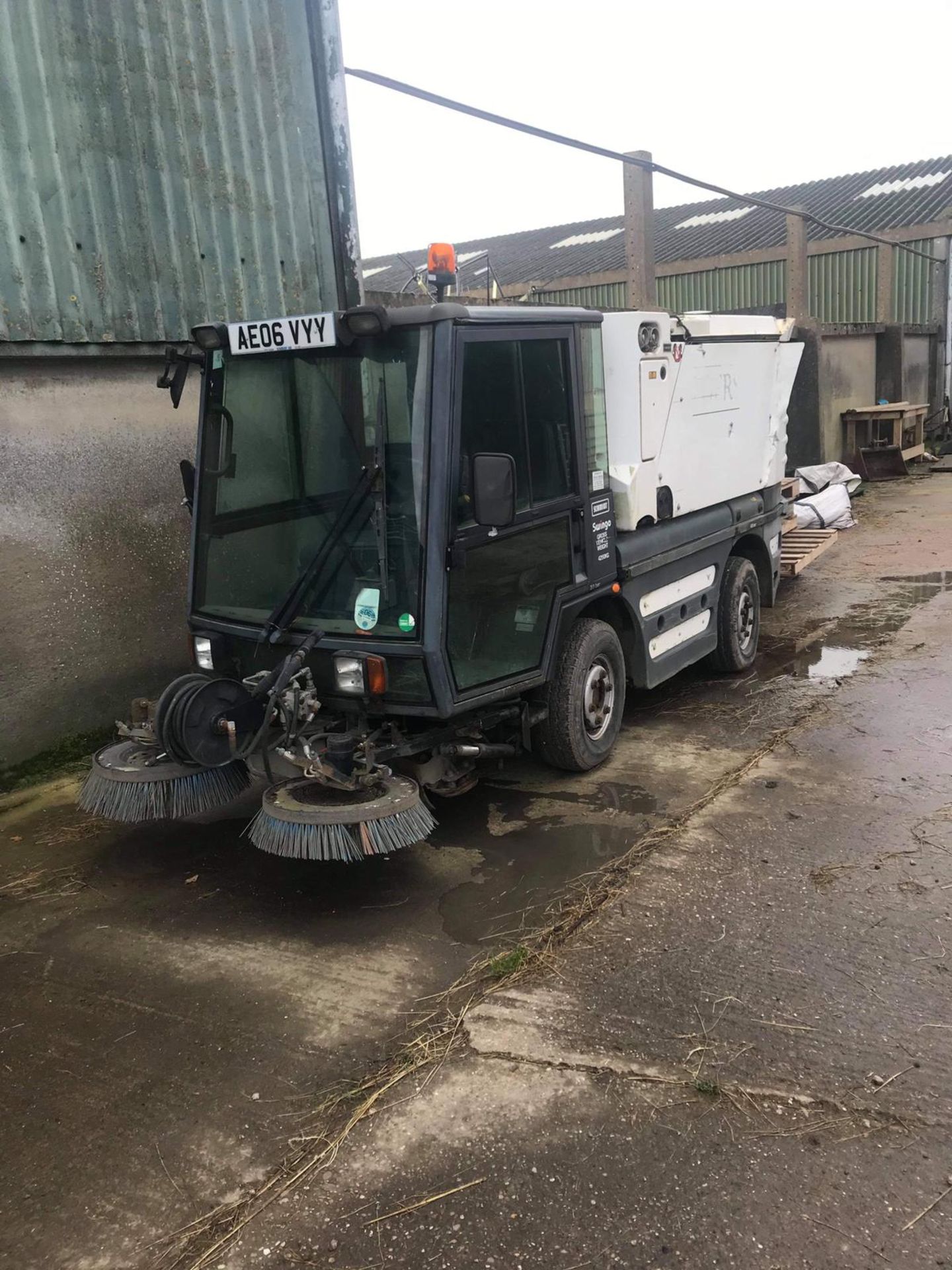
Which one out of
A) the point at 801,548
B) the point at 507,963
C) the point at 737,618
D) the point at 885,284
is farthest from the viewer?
the point at 885,284

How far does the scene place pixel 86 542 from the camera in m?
5.46

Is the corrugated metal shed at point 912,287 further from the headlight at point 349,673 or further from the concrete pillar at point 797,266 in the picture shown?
the headlight at point 349,673

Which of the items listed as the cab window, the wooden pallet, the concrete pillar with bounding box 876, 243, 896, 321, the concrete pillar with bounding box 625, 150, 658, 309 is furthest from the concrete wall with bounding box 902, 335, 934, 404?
the cab window

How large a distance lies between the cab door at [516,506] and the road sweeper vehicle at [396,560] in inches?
0.5

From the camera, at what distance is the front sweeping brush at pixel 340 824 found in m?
3.56

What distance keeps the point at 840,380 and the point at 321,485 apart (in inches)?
508

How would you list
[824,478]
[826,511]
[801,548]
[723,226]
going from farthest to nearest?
[723,226] < [824,478] < [826,511] < [801,548]

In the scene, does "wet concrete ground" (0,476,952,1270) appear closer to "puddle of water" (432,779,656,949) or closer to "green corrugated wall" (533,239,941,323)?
"puddle of water" (432,779,656,949)

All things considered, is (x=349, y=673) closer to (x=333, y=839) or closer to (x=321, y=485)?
(x=333, y=839)

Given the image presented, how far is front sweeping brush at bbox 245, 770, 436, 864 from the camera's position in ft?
11.7

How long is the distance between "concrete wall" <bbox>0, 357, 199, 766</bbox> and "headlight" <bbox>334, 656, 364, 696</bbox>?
2.27m

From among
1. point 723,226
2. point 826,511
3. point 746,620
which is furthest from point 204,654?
point 723,226

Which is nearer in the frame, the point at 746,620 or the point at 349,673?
the point at 349,673

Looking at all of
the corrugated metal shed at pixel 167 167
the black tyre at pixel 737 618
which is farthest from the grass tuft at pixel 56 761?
the black tyre at pixel 737 618
